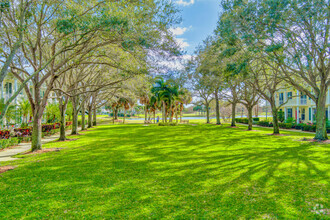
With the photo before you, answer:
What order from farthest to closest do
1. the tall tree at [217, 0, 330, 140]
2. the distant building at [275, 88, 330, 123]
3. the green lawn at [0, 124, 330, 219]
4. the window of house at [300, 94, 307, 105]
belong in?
the window of house at [300, 94, 307, 105] < the distant building at [275, 88, 330, 123] < the tall tree at [217, 0, 330, 140] < the green lawn at [0, 124, 330, 219]

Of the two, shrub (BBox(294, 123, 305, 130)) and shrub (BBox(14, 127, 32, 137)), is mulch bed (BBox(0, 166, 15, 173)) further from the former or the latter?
shrub (BBox(294, 123, 305, 130))

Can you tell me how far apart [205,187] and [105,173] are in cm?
368

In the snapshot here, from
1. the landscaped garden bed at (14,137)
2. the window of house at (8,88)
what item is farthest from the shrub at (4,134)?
the window of house at (8,88)

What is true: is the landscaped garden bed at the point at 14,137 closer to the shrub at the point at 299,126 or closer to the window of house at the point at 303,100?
the shrub at the point at 299,126

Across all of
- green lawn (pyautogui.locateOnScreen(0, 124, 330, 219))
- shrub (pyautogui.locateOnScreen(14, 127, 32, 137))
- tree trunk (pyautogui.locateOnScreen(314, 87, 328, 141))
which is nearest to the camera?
green lawn (pyautogui.locateOnScreen(0, 124, 330, 219))

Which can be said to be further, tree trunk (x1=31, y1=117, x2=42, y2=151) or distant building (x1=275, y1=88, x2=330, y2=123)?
distant building (x1=275, y1=88, x2=330, y2=123)

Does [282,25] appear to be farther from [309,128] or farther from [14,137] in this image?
[14,137]

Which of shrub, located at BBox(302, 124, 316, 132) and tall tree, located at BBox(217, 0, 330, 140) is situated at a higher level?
tall tree, located at BBox(217, 0, 330, 140)

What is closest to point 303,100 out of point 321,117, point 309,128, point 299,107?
point 299,107

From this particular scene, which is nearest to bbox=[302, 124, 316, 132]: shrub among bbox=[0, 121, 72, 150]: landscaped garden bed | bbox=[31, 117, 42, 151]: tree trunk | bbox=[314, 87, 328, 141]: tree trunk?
bbox=[314, 87, 328, 141]: tree trunk

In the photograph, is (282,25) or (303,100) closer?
(282,25)

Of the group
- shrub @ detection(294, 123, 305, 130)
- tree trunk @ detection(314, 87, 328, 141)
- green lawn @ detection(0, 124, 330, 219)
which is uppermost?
tree trunk @ detection(314, 87, 328, 141)

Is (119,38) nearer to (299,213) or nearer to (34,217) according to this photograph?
(34,217)

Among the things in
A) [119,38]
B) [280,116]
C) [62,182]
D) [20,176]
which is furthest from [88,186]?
[280,116]
